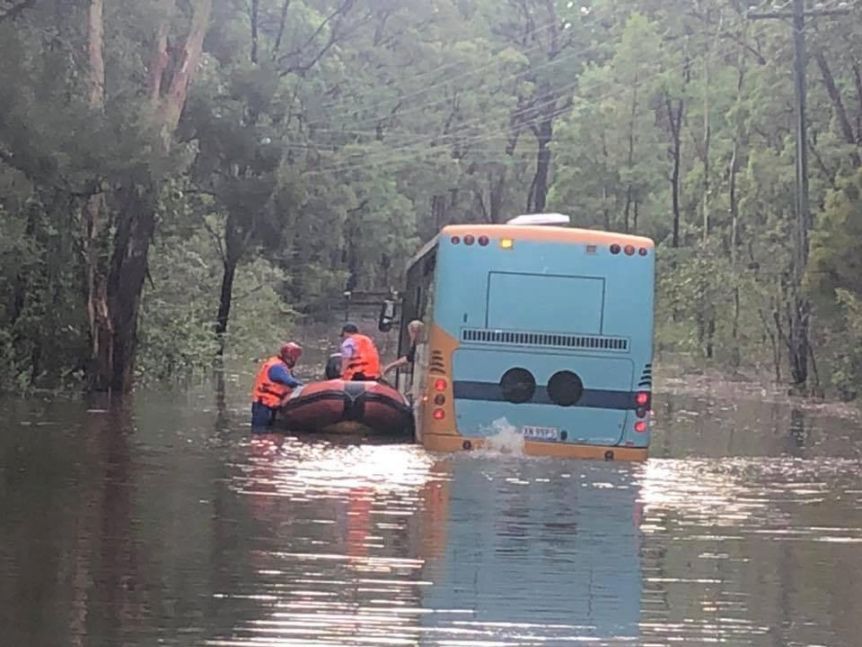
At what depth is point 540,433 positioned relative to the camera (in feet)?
64.7

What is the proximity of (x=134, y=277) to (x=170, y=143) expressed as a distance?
314 centimetres

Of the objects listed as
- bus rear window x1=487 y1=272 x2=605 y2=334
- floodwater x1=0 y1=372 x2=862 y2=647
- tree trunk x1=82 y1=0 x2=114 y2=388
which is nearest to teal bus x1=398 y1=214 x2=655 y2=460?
bus rear window x1=487 y1=272 x2=605 y2=334

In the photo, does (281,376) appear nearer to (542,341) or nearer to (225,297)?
(542,341)

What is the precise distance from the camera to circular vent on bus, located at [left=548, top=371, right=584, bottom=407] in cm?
1969

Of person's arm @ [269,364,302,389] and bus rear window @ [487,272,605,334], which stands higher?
bus rear window @ [487,272,605,334]

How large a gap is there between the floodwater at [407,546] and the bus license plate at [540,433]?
1.68ft

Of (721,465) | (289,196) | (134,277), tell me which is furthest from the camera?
(289,196)

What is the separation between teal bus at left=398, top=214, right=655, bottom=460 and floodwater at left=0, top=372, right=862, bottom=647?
1.90 feet

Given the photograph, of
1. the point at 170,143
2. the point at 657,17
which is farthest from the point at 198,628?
the point at 657,17

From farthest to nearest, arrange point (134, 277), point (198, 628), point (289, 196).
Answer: point (289, 196) < point (134, 277) < point (198, 628)

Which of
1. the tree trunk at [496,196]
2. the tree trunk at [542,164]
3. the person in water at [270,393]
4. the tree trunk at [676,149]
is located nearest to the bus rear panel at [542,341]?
the person in water at [270,393]

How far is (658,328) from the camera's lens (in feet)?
194

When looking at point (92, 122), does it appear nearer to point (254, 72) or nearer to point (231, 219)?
point (254, 72)

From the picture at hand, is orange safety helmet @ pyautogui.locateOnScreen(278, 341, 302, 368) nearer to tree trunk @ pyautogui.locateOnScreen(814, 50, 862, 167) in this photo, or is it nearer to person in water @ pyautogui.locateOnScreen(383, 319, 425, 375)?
person in water @ pyautogui.locateOnScreen(383, 319, 425, 375)
